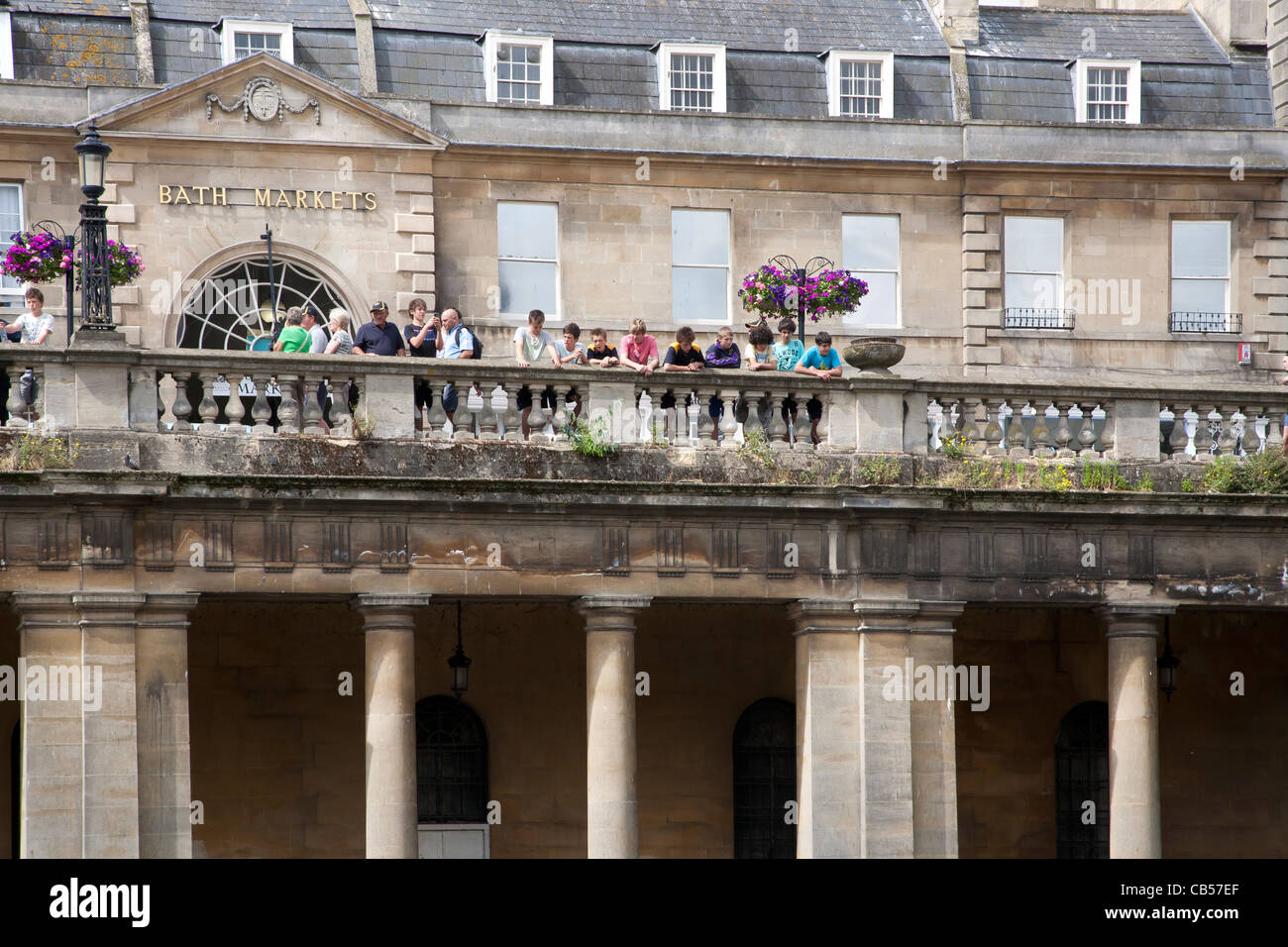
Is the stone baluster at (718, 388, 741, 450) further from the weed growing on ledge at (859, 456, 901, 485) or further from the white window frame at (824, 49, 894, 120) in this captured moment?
the white window frame at (824, 49, 894, 120)

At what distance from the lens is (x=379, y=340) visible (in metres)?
24.2

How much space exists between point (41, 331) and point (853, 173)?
16577 millimetres

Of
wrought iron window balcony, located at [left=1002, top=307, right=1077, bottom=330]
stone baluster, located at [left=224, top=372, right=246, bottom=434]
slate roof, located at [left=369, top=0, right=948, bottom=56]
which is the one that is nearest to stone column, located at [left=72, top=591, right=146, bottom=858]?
stone baluster, located at [left=224, top=372, right=246, bottom=434]

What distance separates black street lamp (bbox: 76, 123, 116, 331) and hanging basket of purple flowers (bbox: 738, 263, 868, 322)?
11303mm

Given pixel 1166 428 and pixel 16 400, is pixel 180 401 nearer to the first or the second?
pixel 16 400

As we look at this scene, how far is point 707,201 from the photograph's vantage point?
1422 inches

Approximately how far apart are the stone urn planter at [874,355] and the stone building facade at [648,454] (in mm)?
333

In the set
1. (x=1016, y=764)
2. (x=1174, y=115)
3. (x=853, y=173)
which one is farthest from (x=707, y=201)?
(x=1016, y=764)

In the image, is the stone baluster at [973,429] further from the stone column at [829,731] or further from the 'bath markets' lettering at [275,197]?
the 'bath markets' lettering at [275,197]

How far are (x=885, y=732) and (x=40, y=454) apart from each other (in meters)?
9.45

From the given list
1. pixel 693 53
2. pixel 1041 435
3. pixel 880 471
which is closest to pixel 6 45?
pixel 693 53

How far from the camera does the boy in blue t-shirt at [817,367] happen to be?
24.2 meters
